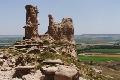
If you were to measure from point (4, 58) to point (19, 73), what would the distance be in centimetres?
595

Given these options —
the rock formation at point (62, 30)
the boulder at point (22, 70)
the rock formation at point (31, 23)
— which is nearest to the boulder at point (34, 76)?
the boulder at point (22, 70)

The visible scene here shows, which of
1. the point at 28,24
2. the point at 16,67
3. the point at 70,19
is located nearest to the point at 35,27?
the point at 28,24

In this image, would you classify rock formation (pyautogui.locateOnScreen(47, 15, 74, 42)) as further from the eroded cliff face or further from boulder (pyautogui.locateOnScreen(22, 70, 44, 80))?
boulder (pyautogui.locateOnScreen(22, 70, 44, 80))

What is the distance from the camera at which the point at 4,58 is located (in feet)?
135

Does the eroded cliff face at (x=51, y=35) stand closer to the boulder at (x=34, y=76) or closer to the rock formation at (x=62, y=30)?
the rock formation at (x=62, y=30)

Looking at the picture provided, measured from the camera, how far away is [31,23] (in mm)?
51625

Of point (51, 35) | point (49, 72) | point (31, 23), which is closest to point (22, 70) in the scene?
point (49, 72)

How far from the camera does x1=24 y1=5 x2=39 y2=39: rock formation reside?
5128cm

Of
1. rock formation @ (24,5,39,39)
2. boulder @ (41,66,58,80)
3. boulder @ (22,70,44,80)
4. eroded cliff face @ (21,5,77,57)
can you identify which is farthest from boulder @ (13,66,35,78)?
rock formation @ (24,5,39,39)

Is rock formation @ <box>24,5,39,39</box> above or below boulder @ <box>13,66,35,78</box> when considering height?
above

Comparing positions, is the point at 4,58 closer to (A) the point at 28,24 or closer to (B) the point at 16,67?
(B) the point at 16,67

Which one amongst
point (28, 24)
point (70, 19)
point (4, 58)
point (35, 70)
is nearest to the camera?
point (35, 70)

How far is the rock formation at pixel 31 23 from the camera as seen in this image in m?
A: 51.3

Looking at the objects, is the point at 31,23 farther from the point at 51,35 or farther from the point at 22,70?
the point at 22,70
